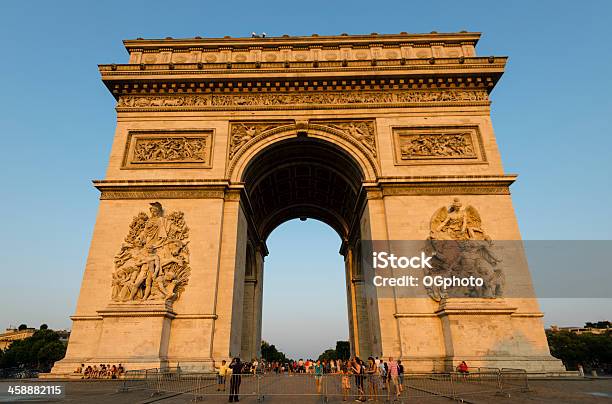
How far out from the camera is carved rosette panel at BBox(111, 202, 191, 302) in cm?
1486

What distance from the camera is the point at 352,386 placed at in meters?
11.0

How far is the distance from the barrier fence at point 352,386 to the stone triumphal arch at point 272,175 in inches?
36.7

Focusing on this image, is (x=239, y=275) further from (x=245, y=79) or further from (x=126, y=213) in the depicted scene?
(x=245, y=79)

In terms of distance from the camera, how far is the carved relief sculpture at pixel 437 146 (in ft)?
58.6

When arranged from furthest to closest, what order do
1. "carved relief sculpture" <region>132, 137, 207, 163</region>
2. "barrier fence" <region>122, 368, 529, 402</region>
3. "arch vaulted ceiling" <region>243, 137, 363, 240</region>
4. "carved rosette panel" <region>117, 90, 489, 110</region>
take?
"arch vaulted ceiling" <region>243, 137, 363, 240</region> → "carved rosette panel" <region>117, 90, 489, 110</region> → "carved relief sculpture" <region>132, 137, 207, 163</region> → "barrier fence" <region>122, 368, 529, 402</region>

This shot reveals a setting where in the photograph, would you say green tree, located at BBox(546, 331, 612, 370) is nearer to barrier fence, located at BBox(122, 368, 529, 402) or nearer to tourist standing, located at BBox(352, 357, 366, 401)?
barrier fence, located at BBox(122, 368, 529, 402)

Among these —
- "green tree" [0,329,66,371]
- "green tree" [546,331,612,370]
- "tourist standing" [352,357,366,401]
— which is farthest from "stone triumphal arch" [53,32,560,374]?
"green tree" [0,329,66,371]

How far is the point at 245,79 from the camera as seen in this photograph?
62.4 feet

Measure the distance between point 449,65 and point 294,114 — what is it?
8.36m

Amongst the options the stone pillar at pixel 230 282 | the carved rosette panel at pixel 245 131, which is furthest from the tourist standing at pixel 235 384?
the carved rosette panel at pixel 245 131

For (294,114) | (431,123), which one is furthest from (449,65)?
(294,114)

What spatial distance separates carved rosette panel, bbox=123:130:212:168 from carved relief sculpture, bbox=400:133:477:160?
386 inches

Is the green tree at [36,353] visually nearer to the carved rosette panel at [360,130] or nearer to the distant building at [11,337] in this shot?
the distant building at [11,337]

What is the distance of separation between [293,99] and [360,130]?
3.91m
